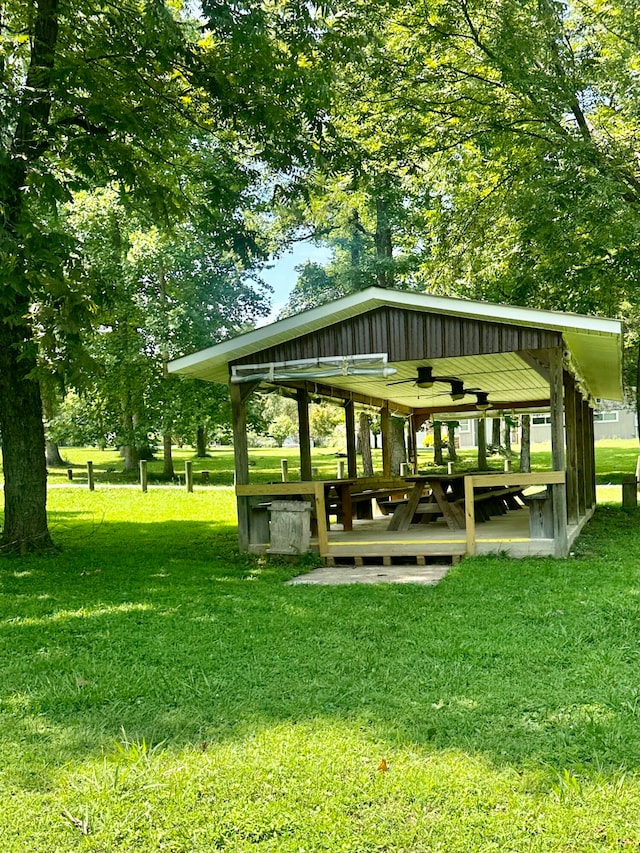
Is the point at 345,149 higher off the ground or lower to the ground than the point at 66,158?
higher

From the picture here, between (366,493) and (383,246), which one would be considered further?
(383,246)

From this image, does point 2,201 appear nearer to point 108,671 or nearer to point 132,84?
point 132,84

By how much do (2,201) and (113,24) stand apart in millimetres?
3175

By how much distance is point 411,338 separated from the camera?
8.88m

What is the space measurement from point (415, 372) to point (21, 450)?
20.0 feet

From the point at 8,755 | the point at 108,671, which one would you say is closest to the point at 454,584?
the point at 108,671

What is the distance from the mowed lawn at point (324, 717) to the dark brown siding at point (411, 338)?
2.84 m

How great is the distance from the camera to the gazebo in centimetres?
854

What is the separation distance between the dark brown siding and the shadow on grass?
8.61 feet

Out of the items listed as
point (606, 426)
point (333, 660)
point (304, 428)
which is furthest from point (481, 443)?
point (606, 426)

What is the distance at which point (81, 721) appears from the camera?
383 centimetres

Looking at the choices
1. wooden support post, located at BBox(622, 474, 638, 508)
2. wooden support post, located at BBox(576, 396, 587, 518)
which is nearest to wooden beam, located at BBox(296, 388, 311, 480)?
wooden support post, located at BBox(576, 396, 587, 518)

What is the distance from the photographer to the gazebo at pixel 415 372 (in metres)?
8.54

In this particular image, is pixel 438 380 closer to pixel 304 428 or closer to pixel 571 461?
pixel 304 428
